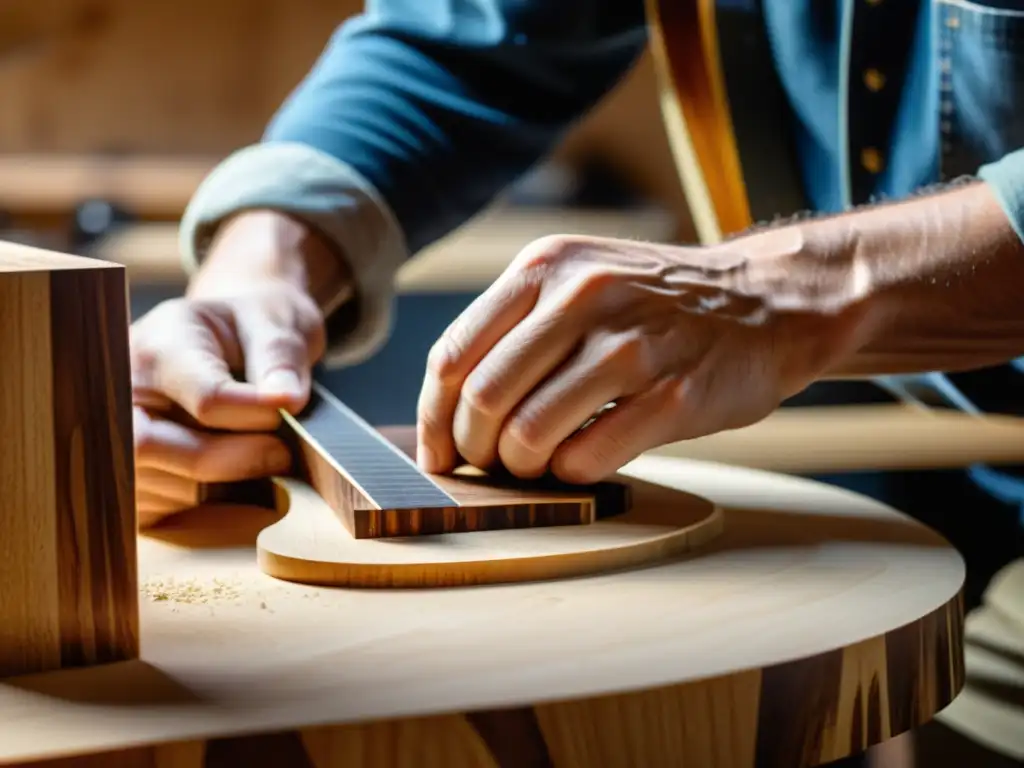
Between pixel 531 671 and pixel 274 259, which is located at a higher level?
pixel 274 259

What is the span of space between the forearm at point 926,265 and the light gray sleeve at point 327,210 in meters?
0.40

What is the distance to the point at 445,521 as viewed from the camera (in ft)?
1.92

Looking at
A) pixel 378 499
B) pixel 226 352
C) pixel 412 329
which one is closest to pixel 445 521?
pixel 378 499

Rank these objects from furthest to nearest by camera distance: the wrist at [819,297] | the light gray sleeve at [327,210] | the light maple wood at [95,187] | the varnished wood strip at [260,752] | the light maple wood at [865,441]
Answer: the light maple wood at [95,187] → the light maple wood at [865,441] → the light gray sleeve at [327,210] → the wrist at [819,297] → the varnished wood strip at [260,752]

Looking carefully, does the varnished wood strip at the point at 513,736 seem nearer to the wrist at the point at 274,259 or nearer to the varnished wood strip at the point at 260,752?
the varnished wood strip at the point at 260,752

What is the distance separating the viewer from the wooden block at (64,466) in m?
0.45

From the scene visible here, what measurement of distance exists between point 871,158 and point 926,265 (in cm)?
28

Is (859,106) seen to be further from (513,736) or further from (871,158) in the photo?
(513,736)

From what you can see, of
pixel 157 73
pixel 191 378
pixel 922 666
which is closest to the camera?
pixel 922 666

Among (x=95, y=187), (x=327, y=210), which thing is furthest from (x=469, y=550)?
(x=95, y=187)

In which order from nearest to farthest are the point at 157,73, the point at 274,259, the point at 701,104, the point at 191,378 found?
the point at 191,378
the point at 274,259
the point at 701,104
the point at 157,73

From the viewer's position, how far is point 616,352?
609 mm

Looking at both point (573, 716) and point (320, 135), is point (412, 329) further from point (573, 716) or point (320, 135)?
point (573, 716)

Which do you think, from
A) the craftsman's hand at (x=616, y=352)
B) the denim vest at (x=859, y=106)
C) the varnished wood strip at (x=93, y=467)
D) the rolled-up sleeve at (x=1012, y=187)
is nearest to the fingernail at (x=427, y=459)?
the craftsman's hand at (x=616, y=352)
